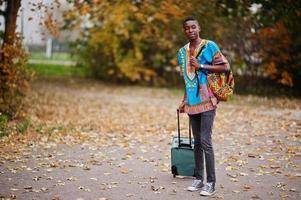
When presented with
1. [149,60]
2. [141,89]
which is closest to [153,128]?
[141,89]

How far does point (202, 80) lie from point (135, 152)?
11.8 ft

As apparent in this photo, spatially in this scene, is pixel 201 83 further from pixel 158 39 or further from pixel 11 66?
pixel 158 39

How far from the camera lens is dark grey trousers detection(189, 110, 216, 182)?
243 inches

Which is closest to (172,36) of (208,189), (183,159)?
(183,159)

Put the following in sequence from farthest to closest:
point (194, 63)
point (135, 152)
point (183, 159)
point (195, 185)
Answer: point (135, 152) → point (183, 159) → point (195, 185) → point (194, 63)

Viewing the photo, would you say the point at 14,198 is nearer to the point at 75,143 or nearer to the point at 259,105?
the point at 75,143

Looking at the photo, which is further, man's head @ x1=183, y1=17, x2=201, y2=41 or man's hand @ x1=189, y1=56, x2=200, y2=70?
man's head @ x1=183, y1=17, x2=201, y2=41

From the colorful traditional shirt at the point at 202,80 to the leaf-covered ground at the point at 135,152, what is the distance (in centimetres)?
116

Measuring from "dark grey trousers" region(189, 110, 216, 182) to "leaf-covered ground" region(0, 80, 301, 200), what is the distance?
393 mm

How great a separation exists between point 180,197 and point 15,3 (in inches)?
331

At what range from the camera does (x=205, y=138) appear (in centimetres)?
621

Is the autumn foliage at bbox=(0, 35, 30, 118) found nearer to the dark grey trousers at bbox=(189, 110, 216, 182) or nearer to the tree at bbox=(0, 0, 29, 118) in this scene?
the tree at bbox=(0, 0, 29, 118)

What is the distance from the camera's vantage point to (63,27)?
2478cm

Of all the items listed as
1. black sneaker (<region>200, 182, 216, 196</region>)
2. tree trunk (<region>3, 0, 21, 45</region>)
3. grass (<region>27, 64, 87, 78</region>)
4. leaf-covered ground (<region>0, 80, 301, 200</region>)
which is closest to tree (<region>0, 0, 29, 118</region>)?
tree trunk (<region>3, 0, 21, 45</region>)
